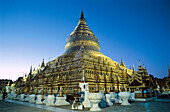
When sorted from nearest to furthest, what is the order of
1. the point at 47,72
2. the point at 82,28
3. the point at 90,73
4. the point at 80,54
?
the point at 90,73, the point at 80,54, the point at 47,72, the point at 82,28

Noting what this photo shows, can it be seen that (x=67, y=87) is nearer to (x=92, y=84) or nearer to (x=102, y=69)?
(x=92, y=84)

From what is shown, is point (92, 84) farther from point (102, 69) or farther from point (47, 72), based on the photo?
point (47, 72)

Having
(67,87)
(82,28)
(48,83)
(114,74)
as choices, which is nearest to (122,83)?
(114,74)

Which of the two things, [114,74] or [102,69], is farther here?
[114,74]

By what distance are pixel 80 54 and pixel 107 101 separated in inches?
739

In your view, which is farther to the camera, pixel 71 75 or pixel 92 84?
pixel 71 75

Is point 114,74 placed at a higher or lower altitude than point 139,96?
higher

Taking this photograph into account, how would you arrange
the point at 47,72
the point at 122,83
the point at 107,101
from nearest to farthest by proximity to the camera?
the point at 107,101 < the point at 122,83 < the point at 47,72

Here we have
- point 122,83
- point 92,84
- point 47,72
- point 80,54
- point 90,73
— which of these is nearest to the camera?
point 92,84

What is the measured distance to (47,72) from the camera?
33.5m

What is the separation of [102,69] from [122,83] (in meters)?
7.17

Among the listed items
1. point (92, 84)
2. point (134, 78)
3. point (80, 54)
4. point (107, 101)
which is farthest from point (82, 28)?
point (107, 101)

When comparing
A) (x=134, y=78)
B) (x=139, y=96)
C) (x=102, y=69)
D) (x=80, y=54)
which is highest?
(x=80, y=54)

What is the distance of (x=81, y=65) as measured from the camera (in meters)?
25.3
